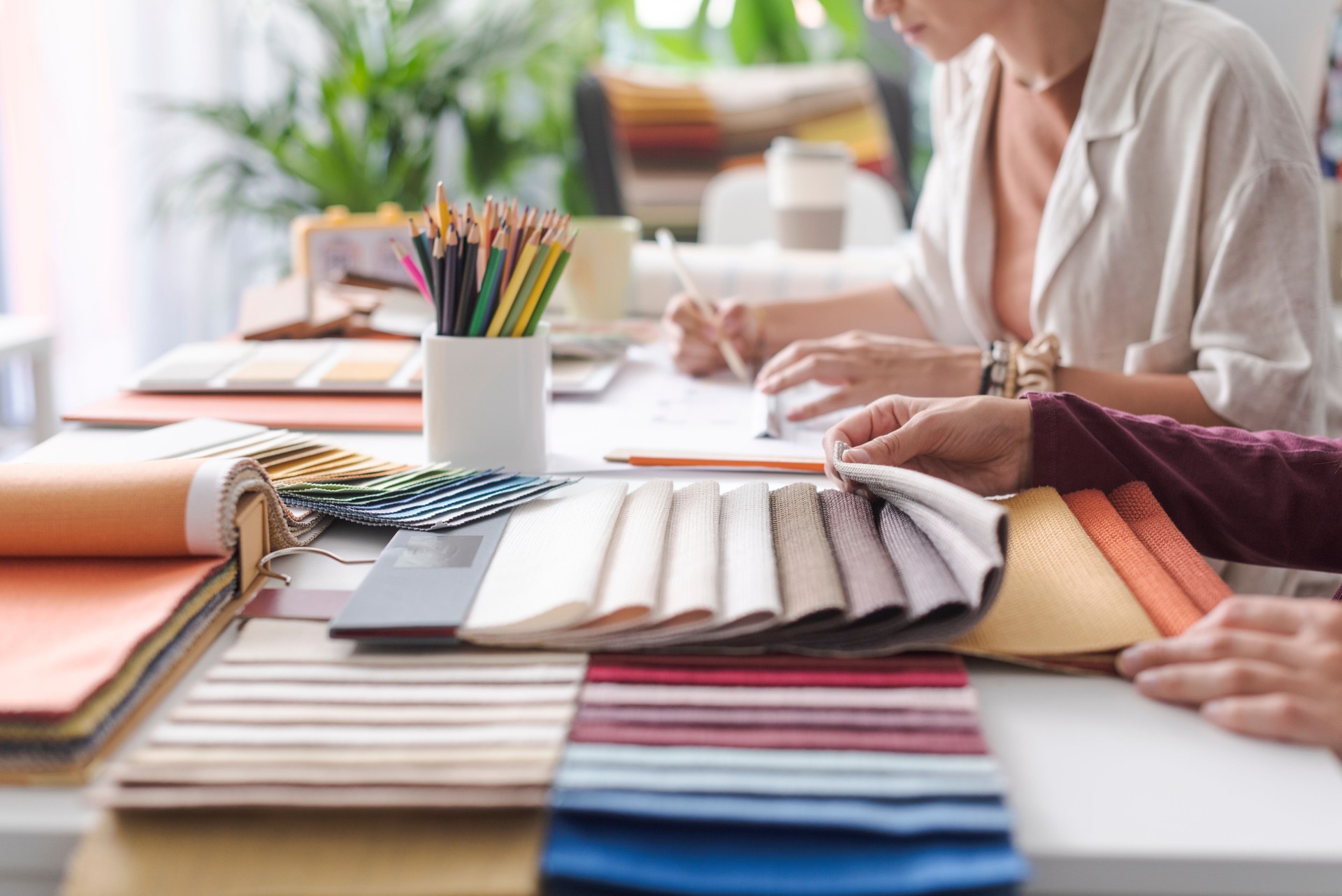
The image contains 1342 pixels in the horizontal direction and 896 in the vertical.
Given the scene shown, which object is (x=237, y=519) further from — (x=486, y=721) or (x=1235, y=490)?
(x=1235, y=490)

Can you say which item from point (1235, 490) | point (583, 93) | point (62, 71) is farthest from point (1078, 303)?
point (62, 71)

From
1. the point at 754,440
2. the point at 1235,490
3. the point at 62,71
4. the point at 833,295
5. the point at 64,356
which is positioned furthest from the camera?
the point at 64,356

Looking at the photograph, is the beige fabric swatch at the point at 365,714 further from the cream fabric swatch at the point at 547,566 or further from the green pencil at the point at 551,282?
the green pencil at the point at 551,282

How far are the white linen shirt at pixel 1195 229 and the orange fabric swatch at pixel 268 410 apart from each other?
0.65m

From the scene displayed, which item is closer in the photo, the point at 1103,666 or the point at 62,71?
the point at 1103,666

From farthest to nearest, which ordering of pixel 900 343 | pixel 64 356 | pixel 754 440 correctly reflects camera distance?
pixel 64 356, pixel 900 343, pixel 754 440

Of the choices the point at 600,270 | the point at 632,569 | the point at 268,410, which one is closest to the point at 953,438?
the point at 632,569

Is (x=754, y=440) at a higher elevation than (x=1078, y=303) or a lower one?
lower

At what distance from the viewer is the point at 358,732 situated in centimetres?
42

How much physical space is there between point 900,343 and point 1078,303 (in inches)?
8.7

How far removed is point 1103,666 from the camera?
51 cm

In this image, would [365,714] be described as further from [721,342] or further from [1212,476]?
[721,342]

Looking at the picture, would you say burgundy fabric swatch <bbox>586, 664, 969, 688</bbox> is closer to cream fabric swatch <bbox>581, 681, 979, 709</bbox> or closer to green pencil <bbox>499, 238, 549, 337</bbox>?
cream fabric swatch <bbox>581, 681, 979, 709</bbox>

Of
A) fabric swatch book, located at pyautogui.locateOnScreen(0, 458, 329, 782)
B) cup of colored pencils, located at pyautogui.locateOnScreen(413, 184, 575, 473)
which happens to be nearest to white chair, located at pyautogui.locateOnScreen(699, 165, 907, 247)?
cup of colored pencils, located at pyautogui.locateOnScreen(413, 184, 575, 473)
